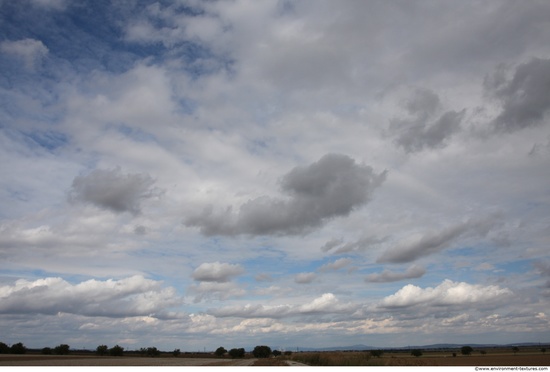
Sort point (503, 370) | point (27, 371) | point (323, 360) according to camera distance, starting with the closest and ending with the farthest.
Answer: point (27, 371) → point (503, 370) → point (323, 360)

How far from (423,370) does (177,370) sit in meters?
22.2

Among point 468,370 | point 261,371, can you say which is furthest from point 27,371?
point 468,370

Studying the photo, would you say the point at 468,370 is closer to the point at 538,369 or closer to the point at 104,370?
the point at 538,369

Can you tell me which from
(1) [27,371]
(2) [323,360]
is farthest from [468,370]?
(2) [323,360]

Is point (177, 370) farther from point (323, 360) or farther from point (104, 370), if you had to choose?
point (323, 360)

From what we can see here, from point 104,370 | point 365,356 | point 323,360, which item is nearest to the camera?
point 104,370

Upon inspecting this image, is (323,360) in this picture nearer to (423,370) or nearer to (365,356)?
(365,356)

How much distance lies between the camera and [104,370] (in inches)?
1678

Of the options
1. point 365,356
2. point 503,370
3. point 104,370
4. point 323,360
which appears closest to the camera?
point 503,370

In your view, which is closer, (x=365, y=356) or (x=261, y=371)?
(x=261, y=371)

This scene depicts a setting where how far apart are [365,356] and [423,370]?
46.7m

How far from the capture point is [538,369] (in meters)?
38.0

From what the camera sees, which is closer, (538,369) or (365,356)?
(538,369)

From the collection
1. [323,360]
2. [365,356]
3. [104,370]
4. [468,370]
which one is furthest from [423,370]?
[323,360]
